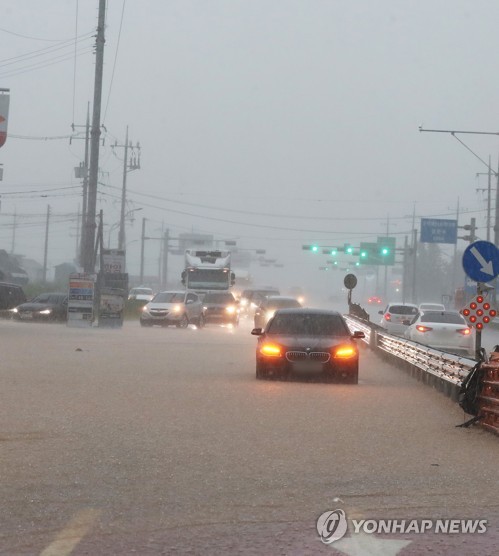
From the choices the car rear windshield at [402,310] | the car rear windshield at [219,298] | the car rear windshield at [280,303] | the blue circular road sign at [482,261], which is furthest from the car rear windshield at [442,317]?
the car rear windshield at [219,298]

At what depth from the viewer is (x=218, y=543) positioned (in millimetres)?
7539

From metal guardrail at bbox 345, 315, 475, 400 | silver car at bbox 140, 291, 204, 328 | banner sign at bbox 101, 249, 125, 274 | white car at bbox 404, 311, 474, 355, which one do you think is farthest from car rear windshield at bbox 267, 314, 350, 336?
banner sign at bbox 101, 249, 125, 274

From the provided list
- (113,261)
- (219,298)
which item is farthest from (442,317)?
(219,298)

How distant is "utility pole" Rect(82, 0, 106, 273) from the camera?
149ft

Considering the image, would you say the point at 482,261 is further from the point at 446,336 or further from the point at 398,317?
the point at 398,317

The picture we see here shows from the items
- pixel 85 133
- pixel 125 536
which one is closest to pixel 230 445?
pixel 125 536

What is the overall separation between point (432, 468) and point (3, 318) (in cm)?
4285

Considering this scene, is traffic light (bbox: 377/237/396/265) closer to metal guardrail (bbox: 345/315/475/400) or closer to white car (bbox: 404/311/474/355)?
white car (bbox: 404/311/474/355)

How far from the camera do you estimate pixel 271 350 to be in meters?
20.6

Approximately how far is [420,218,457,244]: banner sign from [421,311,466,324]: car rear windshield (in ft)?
103

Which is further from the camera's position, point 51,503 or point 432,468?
point 432,468

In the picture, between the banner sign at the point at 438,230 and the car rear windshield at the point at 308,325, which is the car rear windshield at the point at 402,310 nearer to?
the banner sign at the point at 438,230

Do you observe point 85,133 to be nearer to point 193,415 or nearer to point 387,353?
point 387,353

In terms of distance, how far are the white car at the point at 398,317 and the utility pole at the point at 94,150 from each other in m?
11.7
